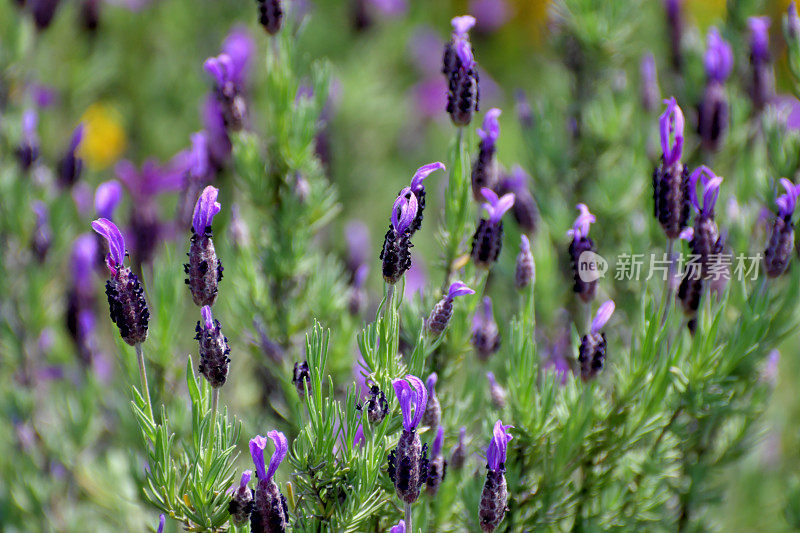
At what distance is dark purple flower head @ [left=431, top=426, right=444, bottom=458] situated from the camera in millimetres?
771

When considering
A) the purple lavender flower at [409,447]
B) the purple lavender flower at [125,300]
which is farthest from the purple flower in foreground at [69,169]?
the purple lavender flower at [409,447]

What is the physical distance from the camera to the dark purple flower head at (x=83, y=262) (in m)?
1.22

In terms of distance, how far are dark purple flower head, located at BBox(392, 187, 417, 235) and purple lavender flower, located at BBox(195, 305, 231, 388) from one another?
177mm

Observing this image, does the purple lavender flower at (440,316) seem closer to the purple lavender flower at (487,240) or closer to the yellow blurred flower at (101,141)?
the purple lavender flower at (487,240)

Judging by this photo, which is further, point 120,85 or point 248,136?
point 120,85

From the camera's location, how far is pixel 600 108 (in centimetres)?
126

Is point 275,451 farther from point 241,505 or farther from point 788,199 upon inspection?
point 788,199

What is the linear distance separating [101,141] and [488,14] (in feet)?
4.99

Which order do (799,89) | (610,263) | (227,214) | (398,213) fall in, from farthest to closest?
(227,214)
(610,263)
(799,89)
(398,213)

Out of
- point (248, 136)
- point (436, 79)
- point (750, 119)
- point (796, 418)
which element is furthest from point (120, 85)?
point (796, 418)

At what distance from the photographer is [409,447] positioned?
678mm

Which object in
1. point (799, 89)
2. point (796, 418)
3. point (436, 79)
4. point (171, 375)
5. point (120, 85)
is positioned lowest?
point (796, 418)

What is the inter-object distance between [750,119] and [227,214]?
1201mm

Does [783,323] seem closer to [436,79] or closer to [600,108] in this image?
[600,108]
